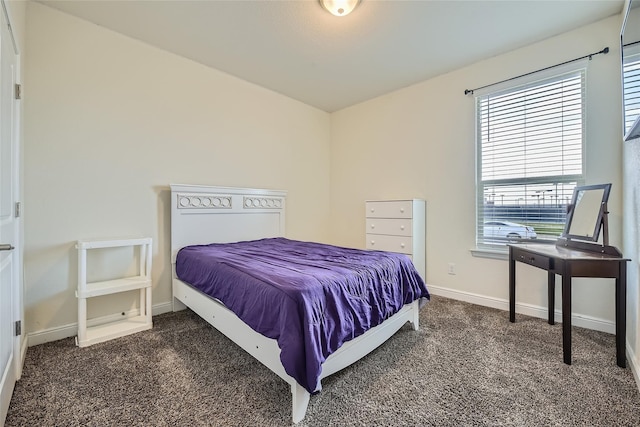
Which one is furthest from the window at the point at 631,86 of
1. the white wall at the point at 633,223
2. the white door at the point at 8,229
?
the white door at the point at 8,229

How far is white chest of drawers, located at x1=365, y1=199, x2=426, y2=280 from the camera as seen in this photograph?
3098 mm

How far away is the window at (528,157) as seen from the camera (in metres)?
2.44

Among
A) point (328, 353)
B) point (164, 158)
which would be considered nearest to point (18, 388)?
point (328, 353)

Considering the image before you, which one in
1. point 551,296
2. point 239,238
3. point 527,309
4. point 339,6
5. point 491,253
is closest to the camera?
point 339,6

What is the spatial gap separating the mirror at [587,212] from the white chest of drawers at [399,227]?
1275 millimetres

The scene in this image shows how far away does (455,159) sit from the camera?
10.1 feet

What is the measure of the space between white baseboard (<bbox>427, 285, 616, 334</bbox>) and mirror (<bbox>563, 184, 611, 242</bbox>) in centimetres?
77

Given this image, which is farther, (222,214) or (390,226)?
(390,226)

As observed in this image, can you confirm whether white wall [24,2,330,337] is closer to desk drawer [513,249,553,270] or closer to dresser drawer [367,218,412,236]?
dresser drawer [367,218,412,236]

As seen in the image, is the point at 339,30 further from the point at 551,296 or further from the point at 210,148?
the point at 551,296

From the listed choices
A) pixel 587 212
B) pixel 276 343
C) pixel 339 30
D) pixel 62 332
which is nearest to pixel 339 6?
pixel 339 30

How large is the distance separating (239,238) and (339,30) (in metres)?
2.30

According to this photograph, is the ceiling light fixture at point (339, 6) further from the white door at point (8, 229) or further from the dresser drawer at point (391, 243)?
the dresser drawer at point (391, 243)

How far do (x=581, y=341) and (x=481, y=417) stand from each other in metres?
1.42
